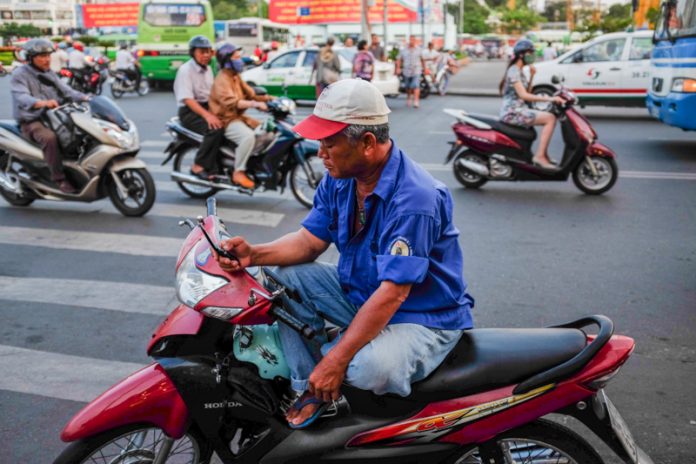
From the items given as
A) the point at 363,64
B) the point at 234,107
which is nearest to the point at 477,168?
the point at 234,107

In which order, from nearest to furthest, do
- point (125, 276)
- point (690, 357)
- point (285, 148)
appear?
point (690, 357), point (125, 276), point (285, 148)

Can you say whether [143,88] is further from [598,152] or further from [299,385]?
[299,385]

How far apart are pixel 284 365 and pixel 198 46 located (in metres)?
5.82

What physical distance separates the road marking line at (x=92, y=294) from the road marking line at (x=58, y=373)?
0.74 meters

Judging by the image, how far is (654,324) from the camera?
454cm

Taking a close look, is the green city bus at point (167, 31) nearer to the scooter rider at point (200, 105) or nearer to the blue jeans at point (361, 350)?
the scooter rider at point (200, 105)

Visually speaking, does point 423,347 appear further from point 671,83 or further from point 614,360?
point 671,83

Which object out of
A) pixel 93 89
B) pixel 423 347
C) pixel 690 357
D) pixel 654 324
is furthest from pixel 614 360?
pixel 93 89

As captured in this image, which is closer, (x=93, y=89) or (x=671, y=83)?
(x=671, y=83)

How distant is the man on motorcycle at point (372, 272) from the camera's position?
2359 mm

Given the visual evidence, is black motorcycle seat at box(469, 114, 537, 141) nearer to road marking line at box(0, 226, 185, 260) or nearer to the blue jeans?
road marking line at box(0, 226, 185, 260)

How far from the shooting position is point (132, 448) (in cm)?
261

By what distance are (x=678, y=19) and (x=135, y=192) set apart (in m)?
7.76

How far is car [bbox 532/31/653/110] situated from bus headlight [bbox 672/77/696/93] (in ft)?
15.5
